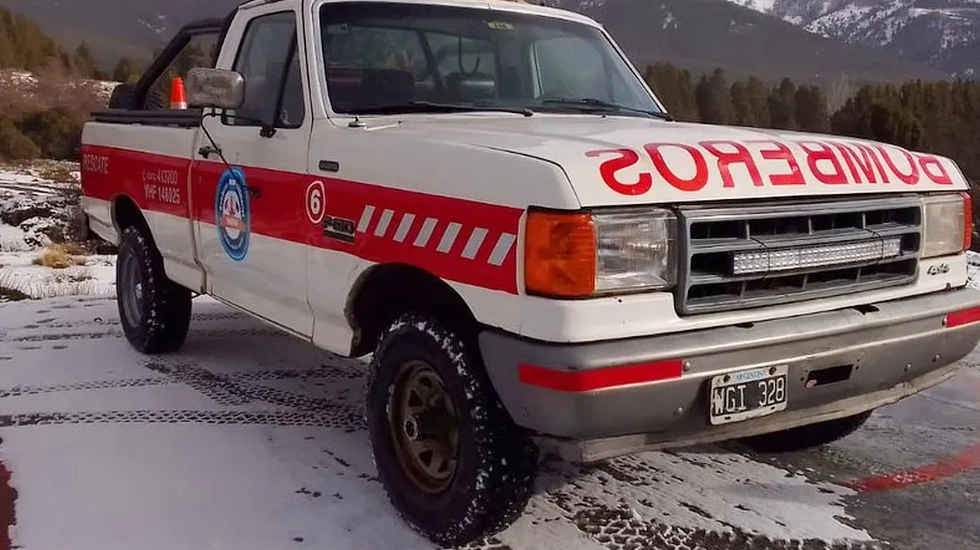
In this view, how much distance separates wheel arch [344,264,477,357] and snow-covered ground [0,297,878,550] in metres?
Answer: 0.61

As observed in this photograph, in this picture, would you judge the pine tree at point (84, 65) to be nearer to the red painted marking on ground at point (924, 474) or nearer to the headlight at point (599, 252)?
the red painted marking on ground at point (924, 474)

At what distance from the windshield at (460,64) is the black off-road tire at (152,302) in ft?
7.17

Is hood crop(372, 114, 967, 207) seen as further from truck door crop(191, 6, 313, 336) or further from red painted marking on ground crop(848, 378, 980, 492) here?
red painted marking on ground crop(848, 378, 980, 492)

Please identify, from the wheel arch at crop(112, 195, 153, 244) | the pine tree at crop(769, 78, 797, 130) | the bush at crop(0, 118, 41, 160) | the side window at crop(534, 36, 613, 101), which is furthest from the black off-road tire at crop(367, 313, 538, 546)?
the pine tree at crop(769, 78, 797, 130)

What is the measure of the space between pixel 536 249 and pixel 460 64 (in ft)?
5.62

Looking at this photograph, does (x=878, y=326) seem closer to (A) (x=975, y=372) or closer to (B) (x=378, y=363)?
(B) (x=378, y=363)

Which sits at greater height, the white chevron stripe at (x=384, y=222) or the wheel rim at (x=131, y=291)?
the white chevron stripe at (x=384, y=222)

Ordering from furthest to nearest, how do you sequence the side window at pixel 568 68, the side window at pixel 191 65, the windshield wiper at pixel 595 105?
the side window at pixel 191 65, the side window at pixel 568 68, the windshield wiper at pixel 595 105

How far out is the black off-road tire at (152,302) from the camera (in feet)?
18.2

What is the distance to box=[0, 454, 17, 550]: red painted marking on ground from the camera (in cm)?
324

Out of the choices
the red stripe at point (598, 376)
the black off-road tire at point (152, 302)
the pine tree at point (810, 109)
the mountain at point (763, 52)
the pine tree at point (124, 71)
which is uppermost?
the mountain at point (763, 52)

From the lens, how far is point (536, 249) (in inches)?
108

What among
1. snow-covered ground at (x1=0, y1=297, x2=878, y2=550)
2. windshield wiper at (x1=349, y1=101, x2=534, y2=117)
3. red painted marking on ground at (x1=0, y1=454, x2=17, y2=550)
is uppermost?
windshield wiper at (x1=349, y1=101, x2=534, y2=117)

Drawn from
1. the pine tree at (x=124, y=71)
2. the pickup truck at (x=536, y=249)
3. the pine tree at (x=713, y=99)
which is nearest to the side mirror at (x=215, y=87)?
the pickup truck at (x=536, y=249)
